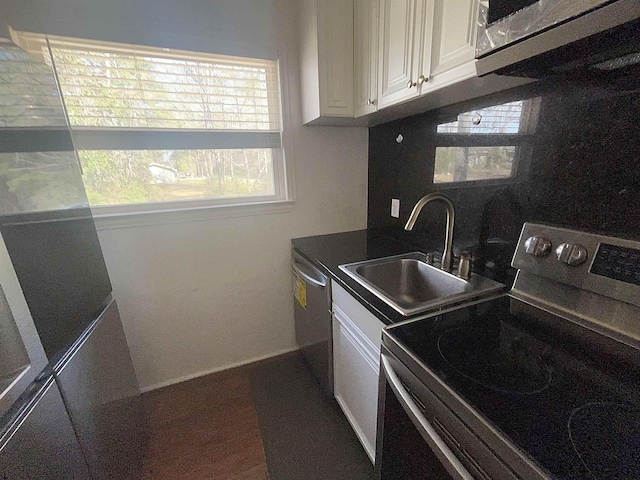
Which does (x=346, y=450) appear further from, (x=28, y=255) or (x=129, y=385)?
(x=28, y=255)

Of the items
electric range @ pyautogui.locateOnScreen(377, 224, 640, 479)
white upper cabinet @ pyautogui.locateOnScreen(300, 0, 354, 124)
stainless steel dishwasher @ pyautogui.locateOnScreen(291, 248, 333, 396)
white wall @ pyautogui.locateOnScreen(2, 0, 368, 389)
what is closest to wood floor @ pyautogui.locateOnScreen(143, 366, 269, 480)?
white wall @ pyautogui.locateOnScreen(2, 0, 368, 389)

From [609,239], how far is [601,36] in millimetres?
554

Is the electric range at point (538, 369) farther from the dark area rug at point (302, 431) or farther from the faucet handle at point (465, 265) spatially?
the dark area rug at point (302, 431)

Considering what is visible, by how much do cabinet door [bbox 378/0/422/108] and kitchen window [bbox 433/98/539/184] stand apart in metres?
0.33

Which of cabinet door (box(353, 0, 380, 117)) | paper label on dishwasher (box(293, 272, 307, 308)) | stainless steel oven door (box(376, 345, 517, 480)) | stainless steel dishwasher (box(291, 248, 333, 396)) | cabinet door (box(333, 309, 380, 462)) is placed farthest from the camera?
paper label on dishwasher (box(293, 272, 307, 308))

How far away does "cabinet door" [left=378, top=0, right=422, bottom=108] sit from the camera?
1.08 m

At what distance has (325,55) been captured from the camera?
1.43 metres

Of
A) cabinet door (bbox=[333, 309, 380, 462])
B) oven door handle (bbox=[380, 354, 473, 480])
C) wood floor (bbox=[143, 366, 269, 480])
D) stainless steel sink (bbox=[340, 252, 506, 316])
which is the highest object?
stainless steel sink (bbox=[340, 252, 506, 316])

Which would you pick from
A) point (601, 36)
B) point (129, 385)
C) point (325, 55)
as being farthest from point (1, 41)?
point (601, 36)

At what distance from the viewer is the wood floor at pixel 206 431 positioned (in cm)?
134

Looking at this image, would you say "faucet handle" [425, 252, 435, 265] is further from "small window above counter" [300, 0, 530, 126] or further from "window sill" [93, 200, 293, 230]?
"window sill" [93, 200, 293, 230]

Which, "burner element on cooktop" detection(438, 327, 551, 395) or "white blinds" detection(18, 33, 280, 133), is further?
"white blinds" detection(18, 33, 280, 133)

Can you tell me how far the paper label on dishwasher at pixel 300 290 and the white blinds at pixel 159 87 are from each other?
961 mm

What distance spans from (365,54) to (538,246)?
1.16m
